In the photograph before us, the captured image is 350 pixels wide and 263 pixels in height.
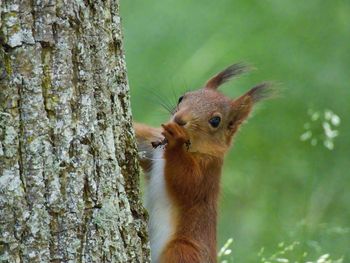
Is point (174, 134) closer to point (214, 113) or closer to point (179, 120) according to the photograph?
point (179, 120)

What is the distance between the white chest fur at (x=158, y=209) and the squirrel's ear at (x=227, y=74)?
0.56 m

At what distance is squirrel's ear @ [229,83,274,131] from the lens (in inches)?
177

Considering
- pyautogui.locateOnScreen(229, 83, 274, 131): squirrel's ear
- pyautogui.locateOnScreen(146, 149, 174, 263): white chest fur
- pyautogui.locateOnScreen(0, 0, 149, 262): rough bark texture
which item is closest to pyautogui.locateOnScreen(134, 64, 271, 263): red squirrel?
pyautogui.locateOnScreen(146, 149, 174, 263): white chest fur

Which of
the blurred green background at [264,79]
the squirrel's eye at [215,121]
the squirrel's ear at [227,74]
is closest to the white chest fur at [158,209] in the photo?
the squirrel's eye at [215,121]

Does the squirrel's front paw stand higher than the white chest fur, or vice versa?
the squirrel's front paw

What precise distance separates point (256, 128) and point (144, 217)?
3273 millimetres

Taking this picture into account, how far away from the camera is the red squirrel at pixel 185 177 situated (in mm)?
3965

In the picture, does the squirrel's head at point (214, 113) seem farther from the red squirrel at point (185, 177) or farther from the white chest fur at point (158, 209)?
the white chest fur at point (158, 209)

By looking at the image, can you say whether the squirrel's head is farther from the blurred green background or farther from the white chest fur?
the blurred green background

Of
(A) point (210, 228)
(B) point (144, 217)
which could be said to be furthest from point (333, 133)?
(B) point (144, 217)

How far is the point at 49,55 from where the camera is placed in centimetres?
281

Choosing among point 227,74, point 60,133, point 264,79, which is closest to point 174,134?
point 227,74

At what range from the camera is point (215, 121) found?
14.3 ft

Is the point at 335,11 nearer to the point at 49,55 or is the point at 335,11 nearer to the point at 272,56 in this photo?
the point at 272,56
